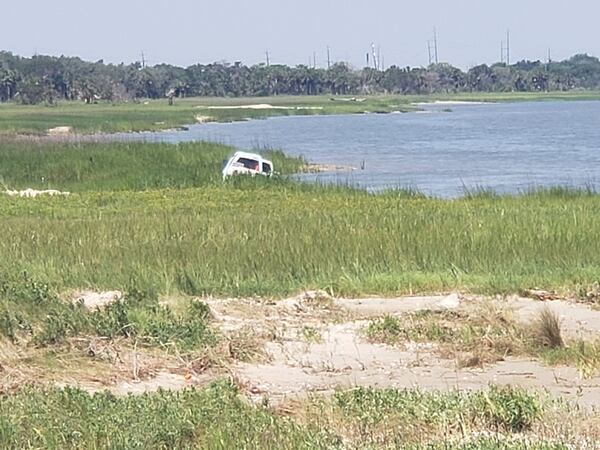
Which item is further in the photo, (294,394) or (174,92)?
(174,92)

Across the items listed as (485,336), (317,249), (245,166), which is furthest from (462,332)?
(245,166)

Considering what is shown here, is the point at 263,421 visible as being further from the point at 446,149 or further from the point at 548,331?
the point at 446,149

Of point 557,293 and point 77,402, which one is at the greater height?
point 77,402

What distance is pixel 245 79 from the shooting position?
7111 inches

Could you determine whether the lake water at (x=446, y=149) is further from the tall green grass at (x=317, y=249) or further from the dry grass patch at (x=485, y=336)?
the dry grass patch at (x=485, y=336)

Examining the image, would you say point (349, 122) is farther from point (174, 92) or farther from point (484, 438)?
point (484, 438)

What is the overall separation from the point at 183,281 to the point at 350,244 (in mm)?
3399

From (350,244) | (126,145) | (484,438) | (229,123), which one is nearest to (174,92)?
(229,123)

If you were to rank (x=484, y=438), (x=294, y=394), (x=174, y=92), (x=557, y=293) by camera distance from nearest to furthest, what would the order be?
(x=484, y=438)
(x=294, y=394)
(x=557, y=293)
(x=174, y=92)

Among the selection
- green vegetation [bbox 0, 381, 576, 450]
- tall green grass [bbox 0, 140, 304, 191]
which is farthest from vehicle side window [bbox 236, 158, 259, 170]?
green vegetation [bbox 0, 381, 576, 450]

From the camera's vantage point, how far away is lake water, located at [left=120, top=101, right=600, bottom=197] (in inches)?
1559

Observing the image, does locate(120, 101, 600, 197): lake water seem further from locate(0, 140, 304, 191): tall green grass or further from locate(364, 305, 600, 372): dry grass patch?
locate(364, 305, 600, 372): dry grass patch

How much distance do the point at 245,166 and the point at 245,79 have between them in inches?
5785

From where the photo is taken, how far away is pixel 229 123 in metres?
97.5
